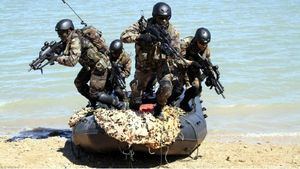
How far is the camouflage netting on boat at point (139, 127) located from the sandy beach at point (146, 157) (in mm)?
579

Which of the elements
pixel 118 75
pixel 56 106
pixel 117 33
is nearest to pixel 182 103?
pixel 118 75

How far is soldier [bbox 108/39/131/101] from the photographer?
32.9 ft

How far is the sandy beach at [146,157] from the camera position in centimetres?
927

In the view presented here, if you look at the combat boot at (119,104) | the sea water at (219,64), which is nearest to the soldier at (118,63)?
the combat boot at (119,104)

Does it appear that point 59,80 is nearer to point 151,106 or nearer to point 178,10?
point 151,106

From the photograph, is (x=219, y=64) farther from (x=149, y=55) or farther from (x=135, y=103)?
(x=149, y=55)

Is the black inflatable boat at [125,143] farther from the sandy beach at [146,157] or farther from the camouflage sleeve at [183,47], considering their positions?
the camouflage sleeve at [183,47]

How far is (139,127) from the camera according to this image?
28.5ft

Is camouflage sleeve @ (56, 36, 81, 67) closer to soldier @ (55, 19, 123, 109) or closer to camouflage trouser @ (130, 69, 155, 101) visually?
soldier @ (55, 19, 123, 109)

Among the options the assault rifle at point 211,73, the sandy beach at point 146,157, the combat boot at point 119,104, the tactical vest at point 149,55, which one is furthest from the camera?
the combat boot at point 119,104

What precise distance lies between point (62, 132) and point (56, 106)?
263 centimetres

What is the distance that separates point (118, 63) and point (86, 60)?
2.27 feet

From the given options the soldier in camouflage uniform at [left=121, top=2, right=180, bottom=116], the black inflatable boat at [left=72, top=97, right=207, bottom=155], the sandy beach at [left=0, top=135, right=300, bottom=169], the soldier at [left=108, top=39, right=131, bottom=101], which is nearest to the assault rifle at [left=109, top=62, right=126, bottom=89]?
the soldier at [left=108, top=39, right=131, bottom=101]

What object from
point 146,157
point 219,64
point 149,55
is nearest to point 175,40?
point 149,55
